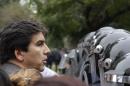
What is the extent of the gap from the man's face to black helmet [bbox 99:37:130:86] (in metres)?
1.16

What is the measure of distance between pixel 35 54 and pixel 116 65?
162 cm

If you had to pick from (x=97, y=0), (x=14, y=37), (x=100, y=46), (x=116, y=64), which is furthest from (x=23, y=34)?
(x=97, y=0)

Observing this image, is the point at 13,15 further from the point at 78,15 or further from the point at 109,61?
the point at 78,15

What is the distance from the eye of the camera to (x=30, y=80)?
217cm

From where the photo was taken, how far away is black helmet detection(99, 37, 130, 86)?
4.18 metres

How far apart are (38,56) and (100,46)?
2530 mm

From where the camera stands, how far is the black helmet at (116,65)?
418 centimetres

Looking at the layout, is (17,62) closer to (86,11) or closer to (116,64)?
(116,64)

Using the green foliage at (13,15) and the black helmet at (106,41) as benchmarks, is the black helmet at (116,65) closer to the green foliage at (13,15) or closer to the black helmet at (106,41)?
the black helmet at (106,41)

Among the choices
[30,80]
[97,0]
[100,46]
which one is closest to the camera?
[30,80]

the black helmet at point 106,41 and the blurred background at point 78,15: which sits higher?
the blurred background at point 78,15

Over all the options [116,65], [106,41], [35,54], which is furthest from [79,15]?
[35,54]

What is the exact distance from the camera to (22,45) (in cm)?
299

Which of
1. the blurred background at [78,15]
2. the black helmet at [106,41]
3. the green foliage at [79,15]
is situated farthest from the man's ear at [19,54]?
the green foliage at [79,15]
